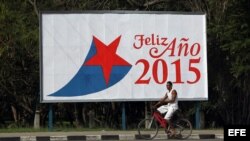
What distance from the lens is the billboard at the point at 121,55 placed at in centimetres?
1869

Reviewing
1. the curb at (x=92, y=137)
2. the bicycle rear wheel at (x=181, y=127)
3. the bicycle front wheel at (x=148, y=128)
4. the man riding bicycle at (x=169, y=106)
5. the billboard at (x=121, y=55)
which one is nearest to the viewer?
the man riding bicycle at (x=169, y=106)

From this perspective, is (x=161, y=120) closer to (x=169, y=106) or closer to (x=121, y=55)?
(x=169, y=106)

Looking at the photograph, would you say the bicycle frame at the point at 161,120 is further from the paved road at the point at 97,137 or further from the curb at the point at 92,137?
the curb at the point at 92,137

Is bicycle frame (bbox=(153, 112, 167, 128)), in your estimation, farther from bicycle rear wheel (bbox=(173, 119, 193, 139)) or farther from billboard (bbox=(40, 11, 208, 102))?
billboard (bbox=(40, 11, 208, 102))

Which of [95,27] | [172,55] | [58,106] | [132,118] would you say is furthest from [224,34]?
[58,106]

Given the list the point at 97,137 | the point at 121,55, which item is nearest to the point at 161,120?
the point at 97,137

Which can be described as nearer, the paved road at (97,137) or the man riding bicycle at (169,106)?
the man riding bicycle at (169,106)

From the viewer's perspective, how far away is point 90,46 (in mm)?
19000

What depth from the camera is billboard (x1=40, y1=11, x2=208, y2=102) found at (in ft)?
61.3

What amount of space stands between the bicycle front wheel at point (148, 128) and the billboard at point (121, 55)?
2.68 metres

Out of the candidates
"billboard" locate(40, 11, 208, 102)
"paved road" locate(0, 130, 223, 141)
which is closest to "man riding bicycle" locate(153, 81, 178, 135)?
"paved road" locate(0, 130, 223, 141)

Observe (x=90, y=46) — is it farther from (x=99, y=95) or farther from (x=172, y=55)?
(x=172, y=55)

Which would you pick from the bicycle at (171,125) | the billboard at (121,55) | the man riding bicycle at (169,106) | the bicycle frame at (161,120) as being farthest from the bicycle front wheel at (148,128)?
the billboard at (121,55)

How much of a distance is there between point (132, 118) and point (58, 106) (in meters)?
3.22
